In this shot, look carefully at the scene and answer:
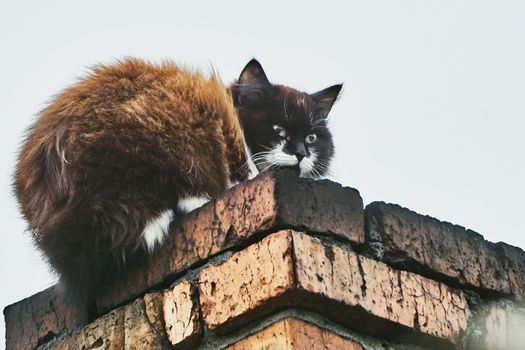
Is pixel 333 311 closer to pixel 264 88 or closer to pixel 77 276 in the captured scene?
pixel 77 276

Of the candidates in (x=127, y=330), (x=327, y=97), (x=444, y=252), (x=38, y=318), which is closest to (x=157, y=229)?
(x=127, y=330)

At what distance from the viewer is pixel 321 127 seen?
495cm

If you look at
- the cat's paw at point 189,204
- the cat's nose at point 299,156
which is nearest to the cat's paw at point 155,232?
the cat's paw at point 189,204

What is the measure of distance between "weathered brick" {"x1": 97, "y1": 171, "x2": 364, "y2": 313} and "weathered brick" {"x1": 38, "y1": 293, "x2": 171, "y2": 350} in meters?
0.06

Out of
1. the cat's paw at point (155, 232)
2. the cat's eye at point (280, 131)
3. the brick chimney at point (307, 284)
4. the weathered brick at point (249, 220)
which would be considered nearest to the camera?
the brick chimney at point (307, 284)

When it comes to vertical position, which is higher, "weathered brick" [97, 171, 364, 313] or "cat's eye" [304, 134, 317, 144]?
"weathered brick" [97, 171, 364, 313]

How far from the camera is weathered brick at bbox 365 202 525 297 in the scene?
275cm

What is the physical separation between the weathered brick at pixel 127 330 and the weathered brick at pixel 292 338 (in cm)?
32

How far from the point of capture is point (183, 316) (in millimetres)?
2609

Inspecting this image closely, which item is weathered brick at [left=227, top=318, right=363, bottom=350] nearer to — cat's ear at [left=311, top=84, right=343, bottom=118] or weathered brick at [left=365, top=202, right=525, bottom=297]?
weathered brick at [left=365, top=202, right=525, bottom=297]

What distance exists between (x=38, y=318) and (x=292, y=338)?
3.73 ft

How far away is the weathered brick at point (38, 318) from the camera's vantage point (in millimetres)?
3012

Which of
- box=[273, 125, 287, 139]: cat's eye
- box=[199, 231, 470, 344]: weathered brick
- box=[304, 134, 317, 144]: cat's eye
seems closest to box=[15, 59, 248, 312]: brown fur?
box=[199, 231, 470, 344]: weathered brick

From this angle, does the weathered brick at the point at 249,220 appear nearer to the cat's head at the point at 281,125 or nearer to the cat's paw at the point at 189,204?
the cat's paw at the point at 189,204
